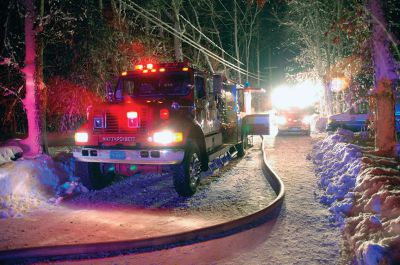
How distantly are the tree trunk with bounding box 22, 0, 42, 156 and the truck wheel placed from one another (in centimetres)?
431

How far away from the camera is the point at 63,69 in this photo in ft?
42.7

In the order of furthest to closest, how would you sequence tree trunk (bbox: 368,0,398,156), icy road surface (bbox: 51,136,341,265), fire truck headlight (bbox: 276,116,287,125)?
fire truck headlight (bbox: 276,116,287,125) < tree trunk (bbox: 368,0,398,156) < icy road surface (bbox: 51,136,341,265)

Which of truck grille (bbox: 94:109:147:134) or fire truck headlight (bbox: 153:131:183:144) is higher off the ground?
truck grille (bbox: 94:109:147:134)

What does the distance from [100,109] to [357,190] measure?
16.8 feet

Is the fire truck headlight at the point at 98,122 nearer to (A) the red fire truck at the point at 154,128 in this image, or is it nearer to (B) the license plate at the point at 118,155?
(A) the red fire truck at the point at 154,128

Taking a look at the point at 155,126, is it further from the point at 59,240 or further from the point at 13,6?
the point at 13,6

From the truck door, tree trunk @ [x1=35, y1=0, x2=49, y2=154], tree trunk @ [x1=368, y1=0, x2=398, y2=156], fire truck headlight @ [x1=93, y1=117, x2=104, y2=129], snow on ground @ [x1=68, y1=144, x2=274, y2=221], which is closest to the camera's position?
snow on ground @ [x1=68, y1=144, x2=274, y2=221]

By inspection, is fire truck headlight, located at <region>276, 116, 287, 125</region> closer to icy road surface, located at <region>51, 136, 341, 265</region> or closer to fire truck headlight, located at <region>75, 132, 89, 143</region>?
icy road surface, located at <region>51, 136, 341, 265</region>

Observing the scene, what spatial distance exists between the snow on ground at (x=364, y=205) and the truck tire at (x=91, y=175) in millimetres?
4713

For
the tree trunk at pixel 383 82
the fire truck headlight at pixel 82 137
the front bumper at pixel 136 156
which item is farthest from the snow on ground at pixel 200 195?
the tree trunk at pixel 383 82

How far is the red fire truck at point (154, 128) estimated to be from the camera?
7.17 m

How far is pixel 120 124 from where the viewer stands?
744cm

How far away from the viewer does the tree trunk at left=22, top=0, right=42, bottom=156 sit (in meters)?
9.49

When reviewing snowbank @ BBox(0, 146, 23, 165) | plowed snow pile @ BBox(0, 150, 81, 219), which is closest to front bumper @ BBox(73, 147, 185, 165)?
plowed snow pile @ BBox(0, 150, 81, 219)
